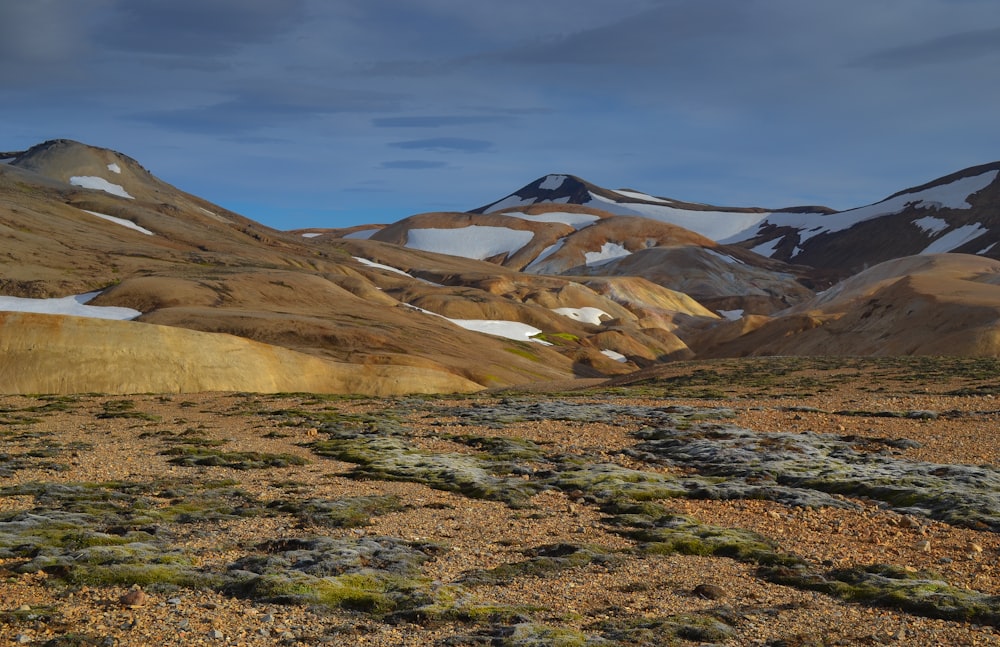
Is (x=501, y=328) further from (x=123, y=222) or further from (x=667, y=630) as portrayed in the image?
(x=667, y=630)

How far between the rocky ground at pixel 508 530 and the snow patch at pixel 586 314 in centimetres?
13128

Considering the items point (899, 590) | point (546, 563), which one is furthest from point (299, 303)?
point (899, 590)

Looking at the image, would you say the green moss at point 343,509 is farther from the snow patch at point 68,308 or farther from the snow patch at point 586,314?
the snow patch at point 586,314

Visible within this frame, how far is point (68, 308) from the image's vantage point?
320ft

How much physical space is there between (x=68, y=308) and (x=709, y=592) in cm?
9882

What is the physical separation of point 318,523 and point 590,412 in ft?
63.7

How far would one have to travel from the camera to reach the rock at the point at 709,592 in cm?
1319

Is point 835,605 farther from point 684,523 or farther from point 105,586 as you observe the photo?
point 105,586

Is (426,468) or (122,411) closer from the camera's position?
(426,468)

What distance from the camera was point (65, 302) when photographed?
10019 cm

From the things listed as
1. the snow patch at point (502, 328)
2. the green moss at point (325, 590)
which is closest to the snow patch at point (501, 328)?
the snow patch at point (502, 328)

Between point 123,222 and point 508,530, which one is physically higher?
point 123,222

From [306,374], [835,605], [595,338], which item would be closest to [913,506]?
[835,605]

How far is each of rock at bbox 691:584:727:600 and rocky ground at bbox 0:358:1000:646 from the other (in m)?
0.07
